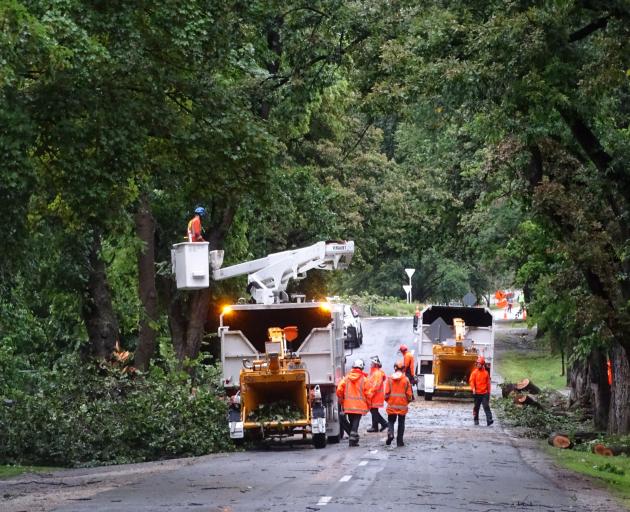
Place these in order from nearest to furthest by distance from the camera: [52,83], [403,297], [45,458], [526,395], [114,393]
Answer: [52,83] < [45,458] < [114,393] < [526,395] < [403,297]

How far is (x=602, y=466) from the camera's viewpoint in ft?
66.3

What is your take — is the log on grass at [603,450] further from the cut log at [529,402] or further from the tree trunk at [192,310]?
the cut log at [529,402]

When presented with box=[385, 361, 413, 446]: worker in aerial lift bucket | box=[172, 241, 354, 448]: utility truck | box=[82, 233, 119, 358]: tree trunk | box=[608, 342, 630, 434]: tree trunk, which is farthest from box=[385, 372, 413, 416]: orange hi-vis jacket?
box=[82, 233, 119, 358]: tree trunk

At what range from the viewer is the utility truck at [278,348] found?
22391mm

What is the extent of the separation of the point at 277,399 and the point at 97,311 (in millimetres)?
4940

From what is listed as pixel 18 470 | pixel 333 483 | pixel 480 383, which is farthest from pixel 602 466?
pixel 18 470

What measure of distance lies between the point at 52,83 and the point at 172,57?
2.43 metres

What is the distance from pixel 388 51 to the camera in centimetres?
1903

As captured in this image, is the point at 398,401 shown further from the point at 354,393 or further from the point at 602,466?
the point at 602,466

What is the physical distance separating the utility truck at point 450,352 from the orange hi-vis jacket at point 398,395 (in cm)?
Answer: 1368

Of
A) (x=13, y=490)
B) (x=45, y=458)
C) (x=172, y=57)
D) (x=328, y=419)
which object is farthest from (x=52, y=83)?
(x=328, y=419)

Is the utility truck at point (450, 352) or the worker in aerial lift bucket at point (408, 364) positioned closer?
the worker in aerial lift bucket at point (408, 364)

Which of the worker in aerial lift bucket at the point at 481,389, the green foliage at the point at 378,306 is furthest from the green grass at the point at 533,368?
the green foliage at the point at 378,306

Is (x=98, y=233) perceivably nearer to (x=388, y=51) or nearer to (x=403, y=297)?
(x=388, y=51)
